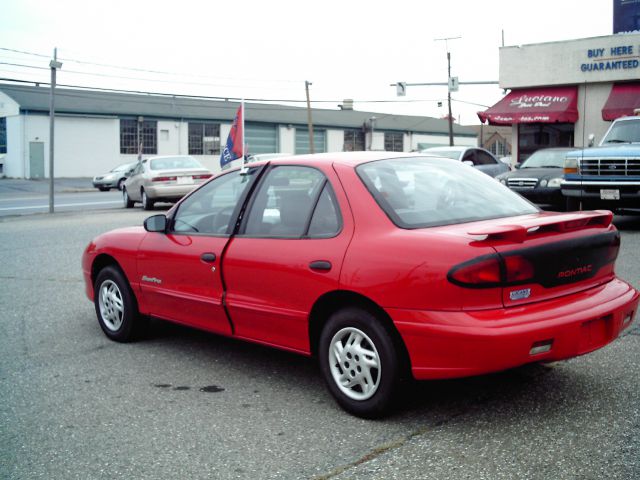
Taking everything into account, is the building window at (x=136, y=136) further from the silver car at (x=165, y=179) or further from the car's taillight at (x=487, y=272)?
the car's taillight at (x=487, y=272)

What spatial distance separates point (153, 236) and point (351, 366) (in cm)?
231

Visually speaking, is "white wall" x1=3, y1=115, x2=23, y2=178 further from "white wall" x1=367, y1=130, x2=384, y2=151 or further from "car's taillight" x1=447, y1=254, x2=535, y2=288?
"car's taillight" x1=447, y1=254, x2=535, y2=288

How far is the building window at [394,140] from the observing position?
2554 inches

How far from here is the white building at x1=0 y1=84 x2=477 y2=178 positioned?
45.6m

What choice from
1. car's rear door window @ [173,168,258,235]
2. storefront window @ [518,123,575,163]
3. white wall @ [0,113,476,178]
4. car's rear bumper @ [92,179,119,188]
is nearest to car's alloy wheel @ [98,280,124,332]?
car's rear door window @ [173,168,258,235]

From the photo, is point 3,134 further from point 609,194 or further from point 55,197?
point 609,194

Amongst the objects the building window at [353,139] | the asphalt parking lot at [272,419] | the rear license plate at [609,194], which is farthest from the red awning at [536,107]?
the building window at [353,139]

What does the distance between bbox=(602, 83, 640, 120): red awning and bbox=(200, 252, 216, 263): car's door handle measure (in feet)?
84.0

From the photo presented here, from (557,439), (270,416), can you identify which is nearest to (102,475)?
(270,416)

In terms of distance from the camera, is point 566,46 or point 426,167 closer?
point 426,167

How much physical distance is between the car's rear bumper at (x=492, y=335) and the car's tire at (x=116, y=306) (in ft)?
9.21

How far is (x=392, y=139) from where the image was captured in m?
65.6

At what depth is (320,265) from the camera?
4.29m

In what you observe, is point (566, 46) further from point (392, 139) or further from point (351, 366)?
point (392, 139)
